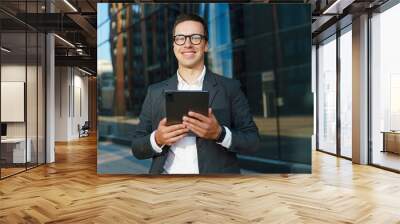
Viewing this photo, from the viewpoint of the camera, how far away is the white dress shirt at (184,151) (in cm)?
612

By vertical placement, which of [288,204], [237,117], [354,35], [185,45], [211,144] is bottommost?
[288,204]

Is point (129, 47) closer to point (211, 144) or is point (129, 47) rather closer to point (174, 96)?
point (174, 96)

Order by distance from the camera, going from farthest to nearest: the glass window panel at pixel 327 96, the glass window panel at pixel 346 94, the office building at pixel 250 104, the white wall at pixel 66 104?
the white wall at pixel 66 104 → the glass window panel at pixel 327 96 → the glass window panel at pixel 346 94 → the office building at pixel 250 104

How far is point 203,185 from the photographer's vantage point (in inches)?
232

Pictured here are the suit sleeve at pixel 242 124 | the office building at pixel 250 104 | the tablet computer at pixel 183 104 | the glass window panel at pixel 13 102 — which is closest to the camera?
the office building at pixel 250 104

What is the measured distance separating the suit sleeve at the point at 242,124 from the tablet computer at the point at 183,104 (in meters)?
0.54

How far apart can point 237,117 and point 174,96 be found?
106 cm

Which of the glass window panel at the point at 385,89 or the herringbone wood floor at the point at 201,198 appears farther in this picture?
the glass window panel at the point at 385,89

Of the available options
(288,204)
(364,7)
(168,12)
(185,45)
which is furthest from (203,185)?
(364,7)

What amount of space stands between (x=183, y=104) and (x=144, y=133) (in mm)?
860

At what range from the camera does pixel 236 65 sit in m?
6.30

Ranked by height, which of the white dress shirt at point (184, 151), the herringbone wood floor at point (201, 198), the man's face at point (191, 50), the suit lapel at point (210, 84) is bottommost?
the herringbone wood floor at point (201, 198)

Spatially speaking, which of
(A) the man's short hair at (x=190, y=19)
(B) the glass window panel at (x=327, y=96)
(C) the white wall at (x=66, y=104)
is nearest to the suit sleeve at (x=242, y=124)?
(A) the man's short hair at (x=190, y=19)

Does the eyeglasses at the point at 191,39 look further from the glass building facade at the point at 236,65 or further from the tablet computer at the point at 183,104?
the tablet computer at the point at 183,104
